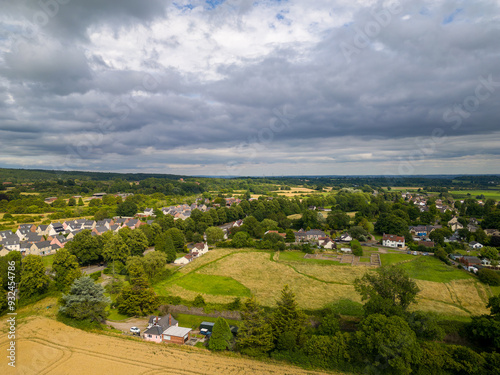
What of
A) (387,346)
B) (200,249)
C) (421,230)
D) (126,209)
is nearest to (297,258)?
(200,249)

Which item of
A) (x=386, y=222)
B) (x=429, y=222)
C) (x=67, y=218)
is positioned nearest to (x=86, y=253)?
(x=67, y=218)

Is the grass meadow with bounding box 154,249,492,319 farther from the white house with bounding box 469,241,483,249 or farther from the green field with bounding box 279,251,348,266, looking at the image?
the white house with bounding box 469,241,483,249

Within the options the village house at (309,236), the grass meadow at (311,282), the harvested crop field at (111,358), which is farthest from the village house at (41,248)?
the village house at (309,236)

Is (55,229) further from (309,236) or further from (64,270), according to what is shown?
(309,236)

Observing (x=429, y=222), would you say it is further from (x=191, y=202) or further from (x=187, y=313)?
(x=191, y=202)

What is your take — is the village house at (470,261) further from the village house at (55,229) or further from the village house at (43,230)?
the village house at (43,230)

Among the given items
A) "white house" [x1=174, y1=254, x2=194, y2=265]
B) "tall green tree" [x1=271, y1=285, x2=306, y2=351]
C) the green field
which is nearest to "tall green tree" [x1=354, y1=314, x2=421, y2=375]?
"tall green tree" [x1=271, y1=285, x2=306, y2=351]
